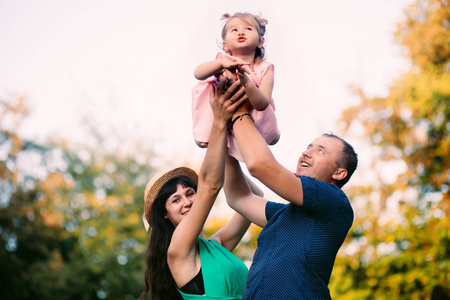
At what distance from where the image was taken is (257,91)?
7.12ft

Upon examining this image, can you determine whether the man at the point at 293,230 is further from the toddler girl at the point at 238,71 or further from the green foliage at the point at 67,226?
the green foliage at the point at 67,226

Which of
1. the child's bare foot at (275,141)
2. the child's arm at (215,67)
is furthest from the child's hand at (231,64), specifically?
the child's bare foot at (275,141)

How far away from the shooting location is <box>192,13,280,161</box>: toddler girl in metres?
2.22

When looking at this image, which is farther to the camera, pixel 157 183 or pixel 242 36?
pixel 157 183

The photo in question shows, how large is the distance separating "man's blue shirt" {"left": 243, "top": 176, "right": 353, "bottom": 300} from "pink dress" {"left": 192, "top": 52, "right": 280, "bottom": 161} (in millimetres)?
336

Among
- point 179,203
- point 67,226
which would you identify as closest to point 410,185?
point 179,203

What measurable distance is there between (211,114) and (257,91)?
36cm

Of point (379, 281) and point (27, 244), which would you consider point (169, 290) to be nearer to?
point (379, 281)

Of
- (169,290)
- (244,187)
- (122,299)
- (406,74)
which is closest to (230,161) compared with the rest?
(244,187)

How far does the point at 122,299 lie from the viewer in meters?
18.1

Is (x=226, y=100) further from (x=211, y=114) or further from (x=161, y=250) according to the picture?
(x=161, y=250)

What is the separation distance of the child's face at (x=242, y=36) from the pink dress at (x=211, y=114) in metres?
0.07

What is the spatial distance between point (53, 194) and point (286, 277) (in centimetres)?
1939

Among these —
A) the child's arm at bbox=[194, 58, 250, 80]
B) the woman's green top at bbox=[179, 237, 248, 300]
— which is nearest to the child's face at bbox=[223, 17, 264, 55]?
the child's arm at bbox=[194, 58, 250, 80]
